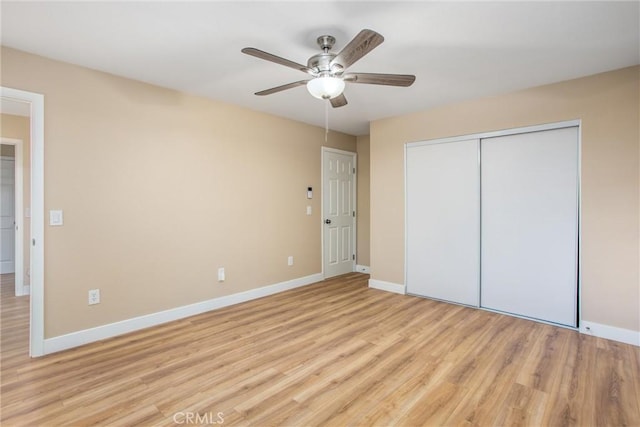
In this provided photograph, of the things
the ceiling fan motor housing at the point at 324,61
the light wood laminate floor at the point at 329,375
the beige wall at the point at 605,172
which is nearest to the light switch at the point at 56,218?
the light wood laminate floor at the point at 329,375

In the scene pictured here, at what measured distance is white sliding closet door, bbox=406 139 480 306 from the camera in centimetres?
375

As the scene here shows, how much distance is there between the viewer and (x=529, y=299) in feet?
11.1

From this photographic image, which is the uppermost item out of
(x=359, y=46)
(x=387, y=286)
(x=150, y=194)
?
(x=359, y=46)

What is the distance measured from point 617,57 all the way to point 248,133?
3636 mm

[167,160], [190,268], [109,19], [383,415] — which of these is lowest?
[383,415]

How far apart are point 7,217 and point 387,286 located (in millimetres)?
6368

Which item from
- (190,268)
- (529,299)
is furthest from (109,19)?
(529,299)

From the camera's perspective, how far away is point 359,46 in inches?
71.3

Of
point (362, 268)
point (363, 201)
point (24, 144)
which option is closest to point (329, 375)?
point (362, 268)

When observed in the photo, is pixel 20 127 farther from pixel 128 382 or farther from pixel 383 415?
pixel 383 415

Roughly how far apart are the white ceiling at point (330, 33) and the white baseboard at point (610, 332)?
7.61 feet

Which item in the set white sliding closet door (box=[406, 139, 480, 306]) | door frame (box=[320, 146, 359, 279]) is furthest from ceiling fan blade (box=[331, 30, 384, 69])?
door frame (box=[320, 146, 359, 279])

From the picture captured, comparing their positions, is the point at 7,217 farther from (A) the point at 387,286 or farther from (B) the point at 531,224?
(B) the point at 531,224

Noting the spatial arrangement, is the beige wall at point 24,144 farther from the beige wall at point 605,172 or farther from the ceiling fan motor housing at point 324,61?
the beige wall at point 605,172
